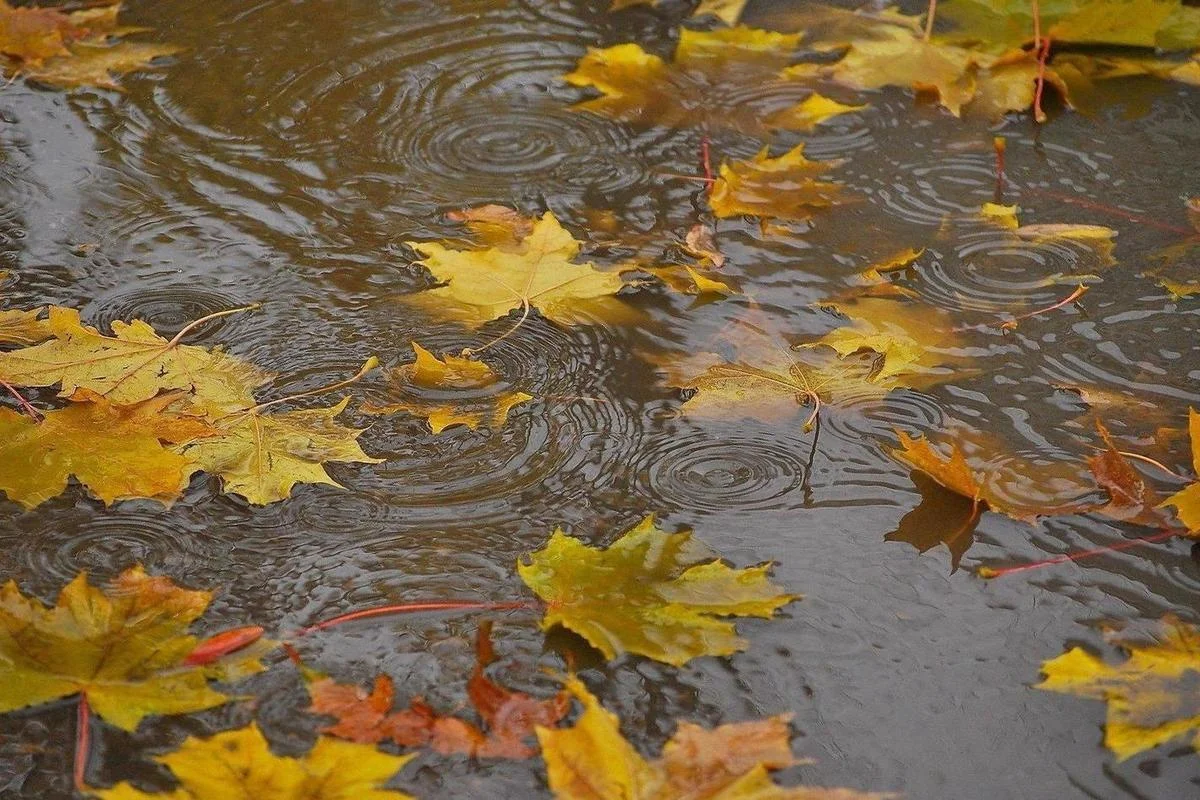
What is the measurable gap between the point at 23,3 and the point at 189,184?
3.69 feet

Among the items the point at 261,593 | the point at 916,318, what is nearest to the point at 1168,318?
the point at 916,318

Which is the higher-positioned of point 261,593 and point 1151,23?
point 1151,23

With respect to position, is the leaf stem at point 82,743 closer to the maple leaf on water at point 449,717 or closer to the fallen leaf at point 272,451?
the maple leaf on water at point 449,717

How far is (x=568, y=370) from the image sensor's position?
6.42 ft

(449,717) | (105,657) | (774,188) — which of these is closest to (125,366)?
(105,657)

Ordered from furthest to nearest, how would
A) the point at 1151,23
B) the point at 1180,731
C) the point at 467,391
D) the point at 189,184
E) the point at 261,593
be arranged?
the point at 1151,23 → the point at 189,184 → the point at 467,391 → the point at 261,593 → the point at 1180,731

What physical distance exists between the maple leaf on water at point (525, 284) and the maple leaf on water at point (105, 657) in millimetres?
791

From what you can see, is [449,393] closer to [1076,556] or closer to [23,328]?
[23,328]

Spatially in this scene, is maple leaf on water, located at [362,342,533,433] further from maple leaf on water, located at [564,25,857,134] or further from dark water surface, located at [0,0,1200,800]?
maple leaf on water, located at [564,25,857,134]

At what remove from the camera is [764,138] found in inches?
103

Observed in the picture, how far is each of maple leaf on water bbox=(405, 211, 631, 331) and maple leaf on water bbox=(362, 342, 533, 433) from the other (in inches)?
6.1

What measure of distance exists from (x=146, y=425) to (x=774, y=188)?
1.27 m

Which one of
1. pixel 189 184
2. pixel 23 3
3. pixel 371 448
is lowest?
pixel 371 448

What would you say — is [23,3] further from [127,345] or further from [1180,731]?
[1180,731]
